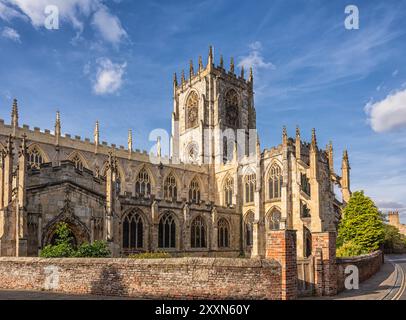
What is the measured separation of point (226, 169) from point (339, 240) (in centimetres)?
1731

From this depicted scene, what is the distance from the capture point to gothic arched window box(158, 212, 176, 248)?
3225 centimetres

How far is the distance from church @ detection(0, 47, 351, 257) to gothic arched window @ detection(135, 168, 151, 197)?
116 mm

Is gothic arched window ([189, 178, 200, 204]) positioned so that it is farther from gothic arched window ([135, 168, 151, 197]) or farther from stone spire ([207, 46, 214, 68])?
stone spire ([207, 46, 214, 68])

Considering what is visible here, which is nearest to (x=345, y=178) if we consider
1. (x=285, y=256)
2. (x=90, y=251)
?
(x=90, y=251)

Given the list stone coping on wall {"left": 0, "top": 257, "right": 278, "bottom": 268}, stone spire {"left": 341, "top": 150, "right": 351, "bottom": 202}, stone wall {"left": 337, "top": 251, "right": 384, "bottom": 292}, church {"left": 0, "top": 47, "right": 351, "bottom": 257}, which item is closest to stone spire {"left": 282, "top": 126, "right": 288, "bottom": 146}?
church {"left": 0, "top": 47, "right": 351, "bottom": 257}

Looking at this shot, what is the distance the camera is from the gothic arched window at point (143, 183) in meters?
42.7

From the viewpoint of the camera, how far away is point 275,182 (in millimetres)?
38219

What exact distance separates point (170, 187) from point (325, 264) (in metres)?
34.3

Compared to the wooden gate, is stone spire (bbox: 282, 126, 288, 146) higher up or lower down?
higher up

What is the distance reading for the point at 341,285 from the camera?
501 inches

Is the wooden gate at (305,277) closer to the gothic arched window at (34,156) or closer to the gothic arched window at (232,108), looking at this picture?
the gothic arched window at (34,156)

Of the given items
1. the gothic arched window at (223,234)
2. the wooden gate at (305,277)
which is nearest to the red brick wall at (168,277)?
the wooden gate at (305,277)

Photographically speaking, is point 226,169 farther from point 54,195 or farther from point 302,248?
point 54,195

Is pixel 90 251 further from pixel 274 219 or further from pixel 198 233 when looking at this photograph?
pixel 274 219
